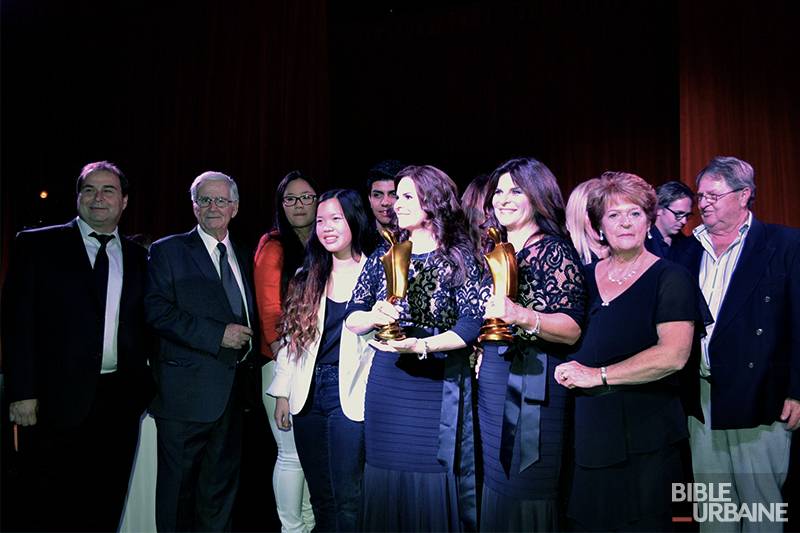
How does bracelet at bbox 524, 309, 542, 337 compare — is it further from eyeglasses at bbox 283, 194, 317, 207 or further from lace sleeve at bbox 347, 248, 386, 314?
eyeglasses at bbox 283, 194, 317, 207

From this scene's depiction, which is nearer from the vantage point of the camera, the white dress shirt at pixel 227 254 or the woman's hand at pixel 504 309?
the woman's hand at pixel 504 309

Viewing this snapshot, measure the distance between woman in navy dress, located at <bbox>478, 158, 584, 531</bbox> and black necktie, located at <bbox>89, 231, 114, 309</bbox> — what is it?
1749 millimetres

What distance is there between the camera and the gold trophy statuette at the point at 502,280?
2426 millimetres

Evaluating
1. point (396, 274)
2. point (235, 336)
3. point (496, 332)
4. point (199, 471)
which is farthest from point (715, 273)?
point (199, 471)

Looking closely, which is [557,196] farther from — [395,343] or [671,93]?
[671,93]

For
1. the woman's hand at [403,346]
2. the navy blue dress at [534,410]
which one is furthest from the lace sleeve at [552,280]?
the woman's hand at [403,346]

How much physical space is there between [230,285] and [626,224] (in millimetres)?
1849

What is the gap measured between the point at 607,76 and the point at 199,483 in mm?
5478

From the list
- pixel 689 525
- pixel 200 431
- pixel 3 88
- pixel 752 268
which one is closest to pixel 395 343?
pixel 200 431

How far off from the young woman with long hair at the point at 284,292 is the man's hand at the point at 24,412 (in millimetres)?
1055

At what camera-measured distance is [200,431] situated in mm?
3344

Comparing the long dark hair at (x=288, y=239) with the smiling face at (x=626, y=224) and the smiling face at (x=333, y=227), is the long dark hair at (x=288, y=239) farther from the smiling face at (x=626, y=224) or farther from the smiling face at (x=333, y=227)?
the smiling face at (x=626, y=224)

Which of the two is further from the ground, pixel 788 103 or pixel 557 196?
→ pixel 788 103

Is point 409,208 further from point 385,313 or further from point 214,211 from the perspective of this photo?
point 214,211
